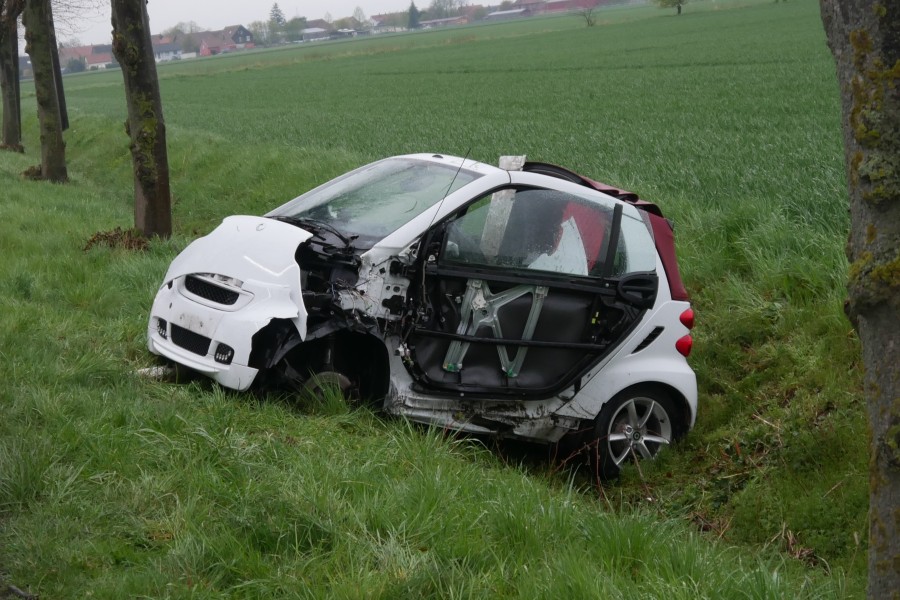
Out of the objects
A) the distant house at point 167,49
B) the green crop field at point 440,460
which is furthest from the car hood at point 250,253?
the distant house at point 167,49

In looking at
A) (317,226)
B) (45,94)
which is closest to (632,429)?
(317,226)

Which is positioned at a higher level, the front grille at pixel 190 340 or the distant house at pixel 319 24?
the distant house at pixel 319 24

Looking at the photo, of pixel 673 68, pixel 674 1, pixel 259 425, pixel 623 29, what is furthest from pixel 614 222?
pixel 674 1

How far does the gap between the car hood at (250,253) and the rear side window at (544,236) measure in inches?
35.5

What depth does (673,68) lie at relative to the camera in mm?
39438

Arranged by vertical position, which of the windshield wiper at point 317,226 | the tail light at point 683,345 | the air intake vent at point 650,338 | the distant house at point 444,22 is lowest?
the tail light at point 683,345

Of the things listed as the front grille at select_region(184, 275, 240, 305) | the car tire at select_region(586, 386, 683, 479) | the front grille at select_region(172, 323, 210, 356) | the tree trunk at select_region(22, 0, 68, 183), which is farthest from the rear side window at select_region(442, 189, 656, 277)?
the tree trunk at select_region(22, 0, 68, 183)

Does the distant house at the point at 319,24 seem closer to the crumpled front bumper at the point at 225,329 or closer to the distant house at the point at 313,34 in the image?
the distant house at the point at 313,34

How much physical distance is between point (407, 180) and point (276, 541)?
3.37 m

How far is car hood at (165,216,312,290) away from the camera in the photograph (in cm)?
579

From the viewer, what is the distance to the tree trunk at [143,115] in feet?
35.8

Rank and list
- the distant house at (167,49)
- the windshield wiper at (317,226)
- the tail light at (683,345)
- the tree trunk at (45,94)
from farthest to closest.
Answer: the distant house at (167,49)
the tree trunk at (45,94)
the tail light at (683,345)
the windshield wiper at (317,226)

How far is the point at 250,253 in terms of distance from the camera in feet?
19.7

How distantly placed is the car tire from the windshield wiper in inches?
76.2
